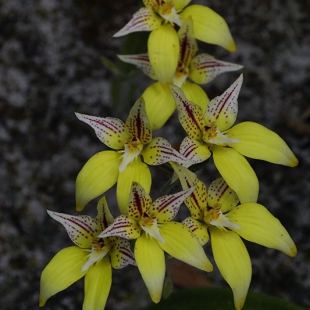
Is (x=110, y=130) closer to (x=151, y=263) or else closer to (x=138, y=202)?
(x=138, y=202)

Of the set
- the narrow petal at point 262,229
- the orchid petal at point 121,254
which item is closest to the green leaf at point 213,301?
the narrow petal at point 262,229

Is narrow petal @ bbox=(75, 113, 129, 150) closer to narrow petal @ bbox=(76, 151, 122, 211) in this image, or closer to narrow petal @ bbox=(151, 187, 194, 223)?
narrow petal @ bbox=(76, 151, 122, 211)

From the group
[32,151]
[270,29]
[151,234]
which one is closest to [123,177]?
[151,234]

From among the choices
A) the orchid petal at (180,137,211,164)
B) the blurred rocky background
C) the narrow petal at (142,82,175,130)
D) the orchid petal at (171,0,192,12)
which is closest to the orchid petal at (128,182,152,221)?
the orchid petal at (180,137,211,164)

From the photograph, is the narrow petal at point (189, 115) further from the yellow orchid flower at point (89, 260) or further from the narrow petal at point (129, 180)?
the yellow orchid flower at point (89, 260)

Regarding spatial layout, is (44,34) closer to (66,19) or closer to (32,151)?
(66,19)

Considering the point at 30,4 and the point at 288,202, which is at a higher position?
the point at 30,4
